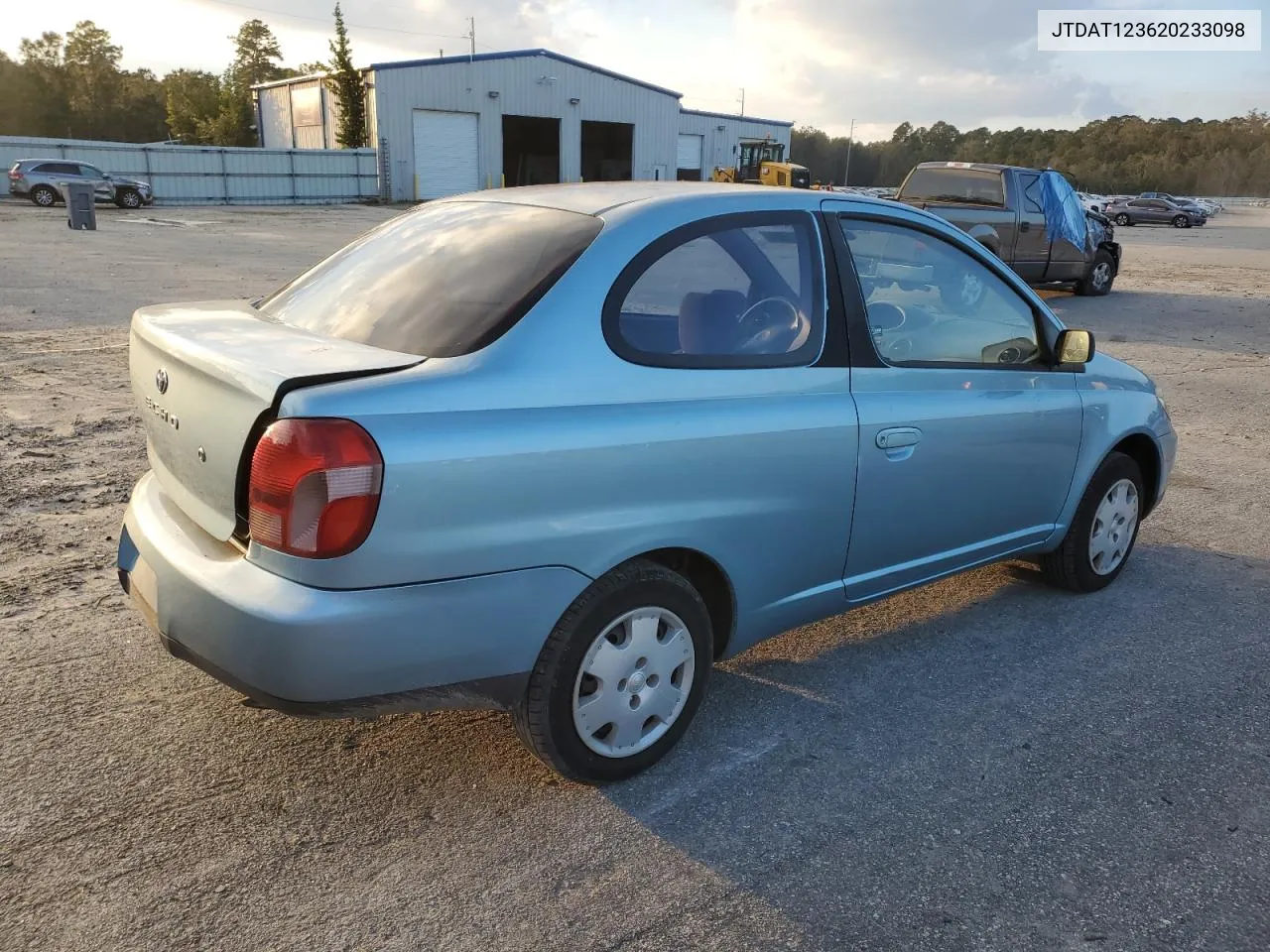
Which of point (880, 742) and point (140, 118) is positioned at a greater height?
point (140, 118)

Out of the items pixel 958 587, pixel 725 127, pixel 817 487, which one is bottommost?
pixel 958 587

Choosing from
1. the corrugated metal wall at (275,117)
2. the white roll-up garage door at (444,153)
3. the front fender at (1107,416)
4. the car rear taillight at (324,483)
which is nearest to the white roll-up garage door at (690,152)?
the white roll-up garage door at (444,153)

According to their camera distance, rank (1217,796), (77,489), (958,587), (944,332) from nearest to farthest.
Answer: (1217,796)
(944,332)
(958,587)
(77,489)

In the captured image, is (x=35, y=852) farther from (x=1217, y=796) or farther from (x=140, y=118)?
(x=140, y=118)

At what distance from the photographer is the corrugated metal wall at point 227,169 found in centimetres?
3716

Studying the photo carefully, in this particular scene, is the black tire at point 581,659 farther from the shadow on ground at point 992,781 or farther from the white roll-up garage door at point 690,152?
the white roll-up garage door at point 690,152

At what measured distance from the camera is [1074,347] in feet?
13.1

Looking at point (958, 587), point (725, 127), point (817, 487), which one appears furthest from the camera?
point (725, 127)

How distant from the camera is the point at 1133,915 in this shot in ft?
7.97

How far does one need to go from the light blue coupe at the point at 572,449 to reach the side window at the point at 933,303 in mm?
16

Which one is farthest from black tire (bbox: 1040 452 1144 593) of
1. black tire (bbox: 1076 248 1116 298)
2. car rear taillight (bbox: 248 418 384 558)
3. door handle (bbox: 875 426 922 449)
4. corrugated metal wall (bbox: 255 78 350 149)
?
corrugated metal wall (bbox: 255 78 350 149)

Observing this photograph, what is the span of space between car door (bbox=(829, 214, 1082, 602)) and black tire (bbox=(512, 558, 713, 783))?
0.83 m

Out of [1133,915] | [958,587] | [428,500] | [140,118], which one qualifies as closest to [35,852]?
[428,500]

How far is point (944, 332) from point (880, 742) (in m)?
1.54
